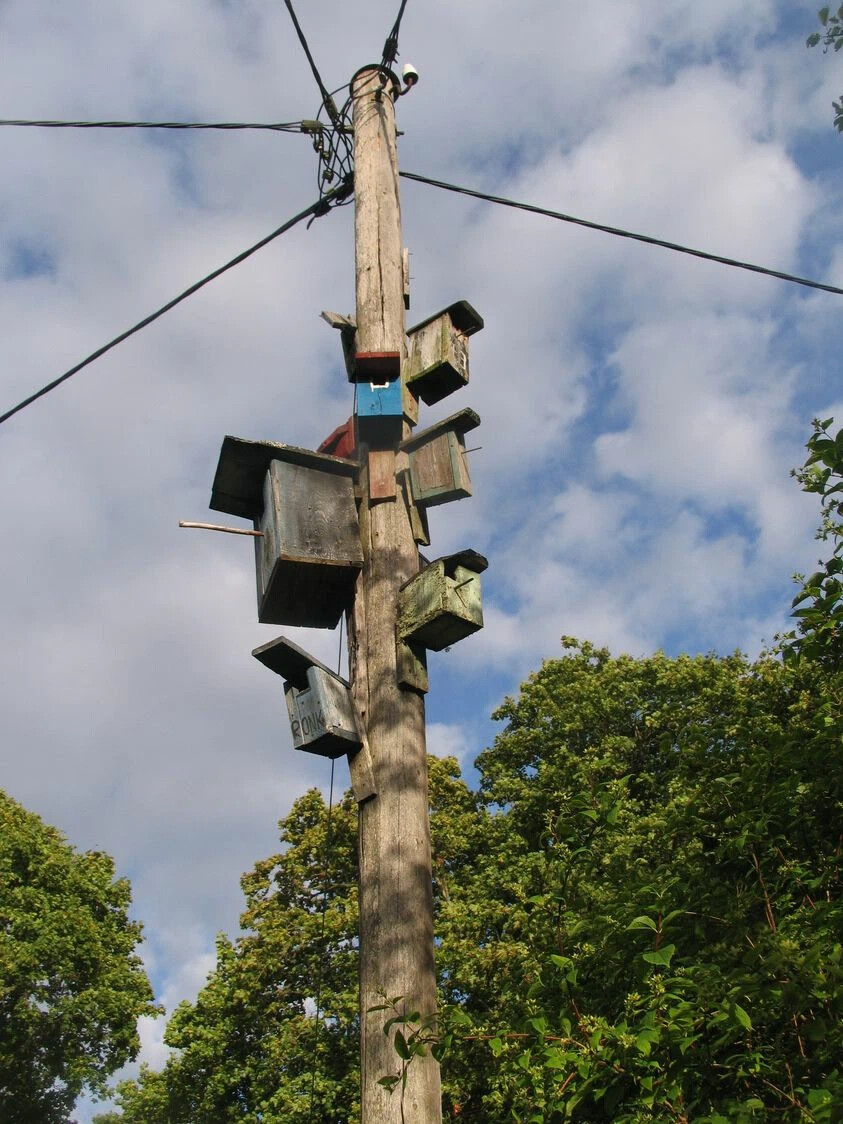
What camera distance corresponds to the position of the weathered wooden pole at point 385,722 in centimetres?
342

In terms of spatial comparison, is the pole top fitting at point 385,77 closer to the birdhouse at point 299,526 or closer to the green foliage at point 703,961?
the birdhouse at point 299,526

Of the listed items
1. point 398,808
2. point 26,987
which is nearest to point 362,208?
point 398,808

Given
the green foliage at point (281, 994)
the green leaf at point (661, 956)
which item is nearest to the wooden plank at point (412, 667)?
the green leaf at point (661, 956)

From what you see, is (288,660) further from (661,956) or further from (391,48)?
(391,48)

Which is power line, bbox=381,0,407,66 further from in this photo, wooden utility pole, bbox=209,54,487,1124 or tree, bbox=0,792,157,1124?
tree, bbox=0,792,157,1124

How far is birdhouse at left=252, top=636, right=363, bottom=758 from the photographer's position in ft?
12.8

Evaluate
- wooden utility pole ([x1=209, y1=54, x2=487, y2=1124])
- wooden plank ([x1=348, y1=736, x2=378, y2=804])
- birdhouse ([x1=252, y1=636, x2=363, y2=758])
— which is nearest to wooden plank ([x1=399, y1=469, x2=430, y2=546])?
wooden utility pole ([x1=209, y1=54, x2=487, y2=1124])

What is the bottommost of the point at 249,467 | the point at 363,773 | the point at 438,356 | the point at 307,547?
the point at 363,773

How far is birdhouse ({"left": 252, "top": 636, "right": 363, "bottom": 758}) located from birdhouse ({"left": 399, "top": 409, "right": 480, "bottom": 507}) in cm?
85

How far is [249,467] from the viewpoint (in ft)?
15.6

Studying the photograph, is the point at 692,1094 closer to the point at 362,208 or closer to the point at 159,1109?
the point at 362,208

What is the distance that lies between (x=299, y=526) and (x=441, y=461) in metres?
0.66

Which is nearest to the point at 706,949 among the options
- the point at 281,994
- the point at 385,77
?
the point at 385,77

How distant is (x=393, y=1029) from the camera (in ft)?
11.1
